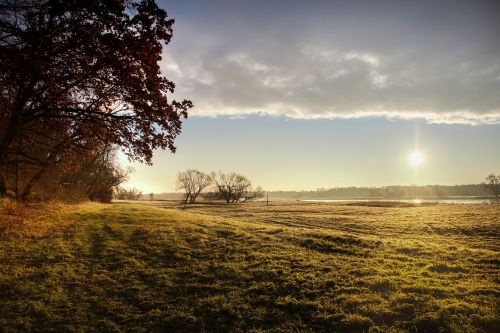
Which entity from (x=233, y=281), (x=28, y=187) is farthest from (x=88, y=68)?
(x=28, y=187)

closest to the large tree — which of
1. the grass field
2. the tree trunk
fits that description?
the grass field

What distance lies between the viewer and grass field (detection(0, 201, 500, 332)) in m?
8.31

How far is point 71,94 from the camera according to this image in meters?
12.6

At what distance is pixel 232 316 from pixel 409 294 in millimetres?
4911

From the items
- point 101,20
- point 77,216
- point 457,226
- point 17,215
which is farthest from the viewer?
point 457,226

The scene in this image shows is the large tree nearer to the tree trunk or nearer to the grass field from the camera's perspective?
the grass field

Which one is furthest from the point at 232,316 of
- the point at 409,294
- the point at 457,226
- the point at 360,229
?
the point at 457,226

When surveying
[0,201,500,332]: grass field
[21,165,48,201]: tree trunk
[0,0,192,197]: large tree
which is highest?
[0,0,192,197]: large tree

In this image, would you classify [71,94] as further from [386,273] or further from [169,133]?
[386,273]

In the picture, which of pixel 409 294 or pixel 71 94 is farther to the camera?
pixel 71 94

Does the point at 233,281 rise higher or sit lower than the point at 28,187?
lower

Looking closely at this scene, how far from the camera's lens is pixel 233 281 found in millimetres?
11195

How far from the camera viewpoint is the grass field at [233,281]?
8.31 meters

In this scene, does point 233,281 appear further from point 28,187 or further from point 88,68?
point 28,187
